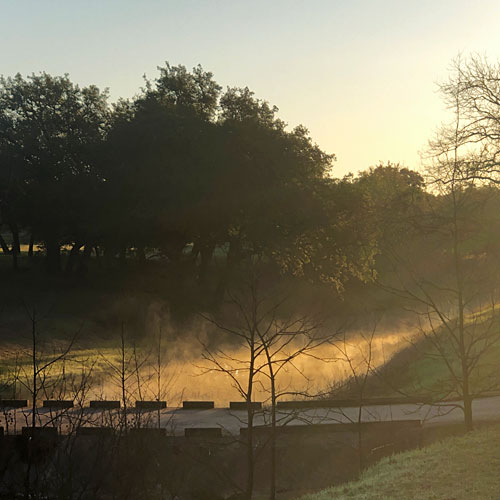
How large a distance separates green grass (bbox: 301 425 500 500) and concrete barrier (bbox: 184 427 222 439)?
4314 mm

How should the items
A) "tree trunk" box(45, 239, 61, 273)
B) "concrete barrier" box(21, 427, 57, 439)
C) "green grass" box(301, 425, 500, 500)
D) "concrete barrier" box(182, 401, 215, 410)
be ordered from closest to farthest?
"green grass" box(301, 425, 500, 500) → "concrete barrier" box(21, 427, 57, 439) → "concrete barrier" box(182, 401, 215, 410) → "tree trunk" box(45, 239, 61, 273)

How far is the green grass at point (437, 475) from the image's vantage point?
11719 millimetres

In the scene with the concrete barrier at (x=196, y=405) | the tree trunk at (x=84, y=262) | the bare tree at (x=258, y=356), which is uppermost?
the tree trunk at (x=84, y=262)

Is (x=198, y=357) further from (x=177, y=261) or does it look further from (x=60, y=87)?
(x=60, y=87)

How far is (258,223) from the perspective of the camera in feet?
164

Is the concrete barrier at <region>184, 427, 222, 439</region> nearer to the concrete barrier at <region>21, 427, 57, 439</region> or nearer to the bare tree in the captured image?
the bare tree

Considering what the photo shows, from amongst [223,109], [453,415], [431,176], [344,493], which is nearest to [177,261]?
[223,109]

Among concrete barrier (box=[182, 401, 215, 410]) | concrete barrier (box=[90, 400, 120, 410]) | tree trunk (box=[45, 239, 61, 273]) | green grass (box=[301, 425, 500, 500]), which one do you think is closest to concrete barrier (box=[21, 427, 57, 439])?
concrete barrier (box=[90, 400, 120, 410])

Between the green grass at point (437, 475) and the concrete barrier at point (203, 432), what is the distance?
431 centimetres

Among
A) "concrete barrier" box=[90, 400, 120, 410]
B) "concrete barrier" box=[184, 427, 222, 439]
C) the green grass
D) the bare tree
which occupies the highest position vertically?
the bare tree

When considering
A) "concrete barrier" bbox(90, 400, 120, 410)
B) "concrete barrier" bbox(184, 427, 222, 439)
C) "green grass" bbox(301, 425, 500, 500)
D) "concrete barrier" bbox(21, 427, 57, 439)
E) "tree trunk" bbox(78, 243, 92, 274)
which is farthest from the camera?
"tree trunk" bbox(78, 243, 92, 274)

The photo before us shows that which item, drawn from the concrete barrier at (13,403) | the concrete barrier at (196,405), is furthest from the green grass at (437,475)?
the concrete barrier at (13,403)

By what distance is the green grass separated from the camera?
38.4 ft

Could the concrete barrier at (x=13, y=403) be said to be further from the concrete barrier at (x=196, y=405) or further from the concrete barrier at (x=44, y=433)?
the concrete barrier at (x=196, y=405)
